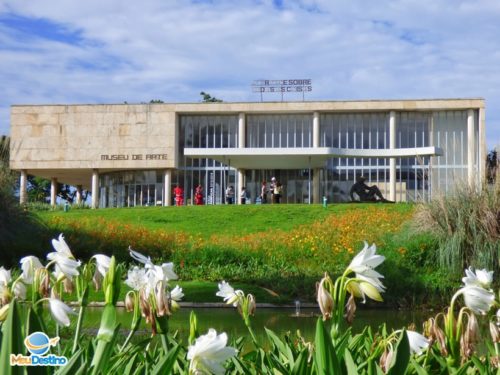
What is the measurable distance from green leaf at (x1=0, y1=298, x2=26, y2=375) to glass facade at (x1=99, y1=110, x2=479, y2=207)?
45.1 m

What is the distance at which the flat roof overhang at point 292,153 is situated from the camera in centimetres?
3666

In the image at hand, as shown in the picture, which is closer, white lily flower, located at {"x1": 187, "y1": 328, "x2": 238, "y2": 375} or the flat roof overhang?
white lily flower, located at {"x1": 187, "y1": 328, "x2": 238, "y2": 375}

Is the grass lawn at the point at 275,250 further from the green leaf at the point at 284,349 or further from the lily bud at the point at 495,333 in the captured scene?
the lily bud at the point at 495,333

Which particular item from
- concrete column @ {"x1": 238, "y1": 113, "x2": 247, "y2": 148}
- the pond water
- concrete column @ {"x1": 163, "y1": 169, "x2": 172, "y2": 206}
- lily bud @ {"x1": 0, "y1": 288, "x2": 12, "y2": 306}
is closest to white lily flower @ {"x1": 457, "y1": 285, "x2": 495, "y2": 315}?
lily bud @ {"x1": 0, "y1": 288, "x2": 12, "y2": 306}

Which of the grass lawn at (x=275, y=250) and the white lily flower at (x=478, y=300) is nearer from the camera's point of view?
the white lily flower at (x=478, y=300)

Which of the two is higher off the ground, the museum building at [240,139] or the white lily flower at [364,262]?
the museum building at [240,139]

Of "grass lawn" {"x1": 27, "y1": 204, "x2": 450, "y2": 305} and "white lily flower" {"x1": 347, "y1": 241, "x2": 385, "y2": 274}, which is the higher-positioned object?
"white lily flower" {"x1": 347, "y1": 241, "x2": 385, "y2": 274}

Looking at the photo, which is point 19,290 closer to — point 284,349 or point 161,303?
point 161,303

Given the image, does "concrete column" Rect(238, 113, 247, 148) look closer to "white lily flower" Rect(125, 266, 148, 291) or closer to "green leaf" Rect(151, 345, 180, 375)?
"white lily flower" Rect(125, 266, 148, 291)

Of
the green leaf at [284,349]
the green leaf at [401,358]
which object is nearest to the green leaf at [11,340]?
the green leaf at [401,358]

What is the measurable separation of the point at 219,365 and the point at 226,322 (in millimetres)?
8751

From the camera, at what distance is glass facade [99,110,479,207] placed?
157ft

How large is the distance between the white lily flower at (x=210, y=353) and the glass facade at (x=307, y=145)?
44.7 metres

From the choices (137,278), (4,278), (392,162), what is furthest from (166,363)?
(392,162)
